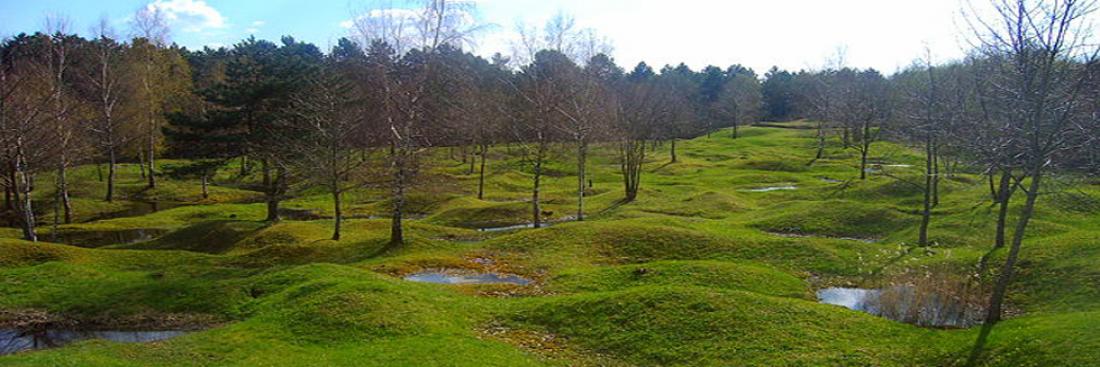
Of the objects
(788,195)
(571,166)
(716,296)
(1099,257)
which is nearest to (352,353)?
(716,296)

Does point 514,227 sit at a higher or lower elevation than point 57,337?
higher

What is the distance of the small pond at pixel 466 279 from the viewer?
3274cm

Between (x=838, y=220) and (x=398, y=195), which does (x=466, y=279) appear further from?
(x=838, y=220)

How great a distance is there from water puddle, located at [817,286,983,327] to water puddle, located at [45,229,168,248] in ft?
156

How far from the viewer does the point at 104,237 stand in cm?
5025

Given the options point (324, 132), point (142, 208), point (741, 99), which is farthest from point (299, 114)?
point (741, 99)

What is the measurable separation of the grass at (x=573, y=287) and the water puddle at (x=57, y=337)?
88 cm

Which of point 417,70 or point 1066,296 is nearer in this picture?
point 1066,296

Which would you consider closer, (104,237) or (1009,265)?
(1009,265)

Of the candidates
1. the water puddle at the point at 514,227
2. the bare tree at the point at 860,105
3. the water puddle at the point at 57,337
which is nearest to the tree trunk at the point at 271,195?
the water puddle at the point at 514,227

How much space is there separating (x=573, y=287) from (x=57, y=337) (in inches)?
823

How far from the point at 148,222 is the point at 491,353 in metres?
46.8

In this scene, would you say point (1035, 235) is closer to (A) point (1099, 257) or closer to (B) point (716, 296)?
(A) point (1099, 257)

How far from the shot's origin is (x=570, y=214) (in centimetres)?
5675
